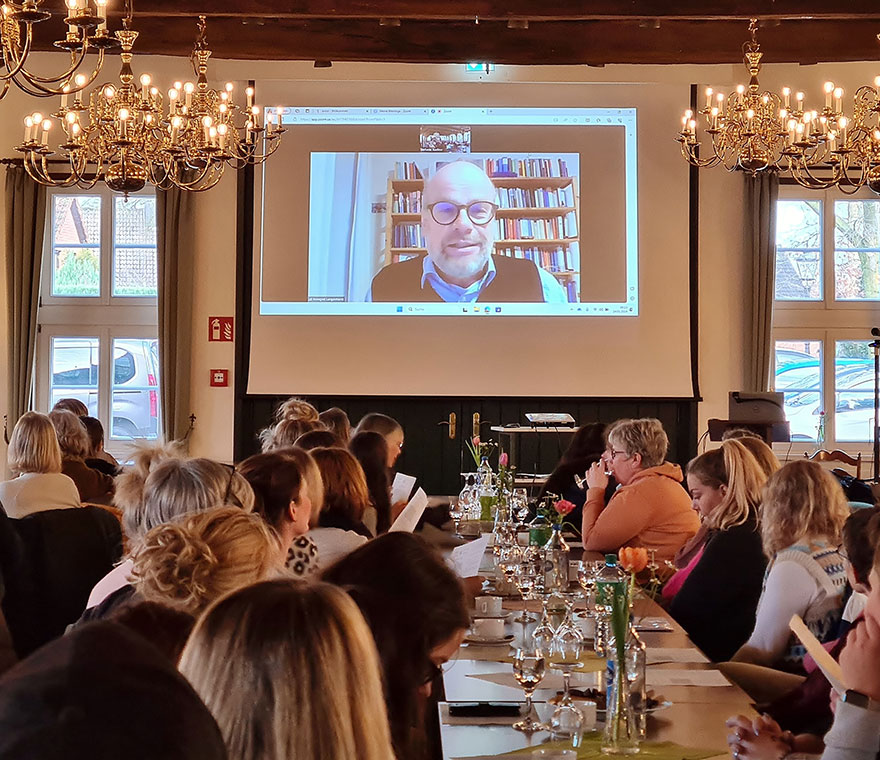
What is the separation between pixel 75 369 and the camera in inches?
432

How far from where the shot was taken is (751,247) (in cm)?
1056

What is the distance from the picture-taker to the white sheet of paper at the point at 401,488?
653cm

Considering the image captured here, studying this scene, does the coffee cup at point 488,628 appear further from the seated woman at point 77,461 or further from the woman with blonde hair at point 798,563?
the seated woman at point 77,461

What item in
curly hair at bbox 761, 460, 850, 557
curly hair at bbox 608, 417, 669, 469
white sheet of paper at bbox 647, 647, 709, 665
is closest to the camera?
white sheet of paper at bbox 647, 647, 709, 665

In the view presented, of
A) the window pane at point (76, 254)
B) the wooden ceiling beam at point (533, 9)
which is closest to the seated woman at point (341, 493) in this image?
the wooden ceiling beam at point (533, 9)

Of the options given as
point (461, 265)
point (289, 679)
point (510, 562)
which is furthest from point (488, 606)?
point (461, 265)

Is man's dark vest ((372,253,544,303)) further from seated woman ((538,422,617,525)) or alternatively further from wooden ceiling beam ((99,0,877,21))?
seated woman ((538,422,617,525))

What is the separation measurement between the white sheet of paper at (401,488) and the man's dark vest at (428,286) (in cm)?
397

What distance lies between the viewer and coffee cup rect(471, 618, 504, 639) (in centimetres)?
354

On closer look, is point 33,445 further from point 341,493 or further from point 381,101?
point 381,101

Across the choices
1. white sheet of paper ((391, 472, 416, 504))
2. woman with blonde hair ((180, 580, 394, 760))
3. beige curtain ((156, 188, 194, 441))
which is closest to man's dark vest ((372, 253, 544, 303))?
beige curtain ((156, 188, 194, 441))

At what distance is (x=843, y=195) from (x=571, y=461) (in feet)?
17.9

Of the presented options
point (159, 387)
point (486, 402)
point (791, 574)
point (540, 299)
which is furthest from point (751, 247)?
point (791, 574)

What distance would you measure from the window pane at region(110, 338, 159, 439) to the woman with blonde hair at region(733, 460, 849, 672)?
8.04 meters
